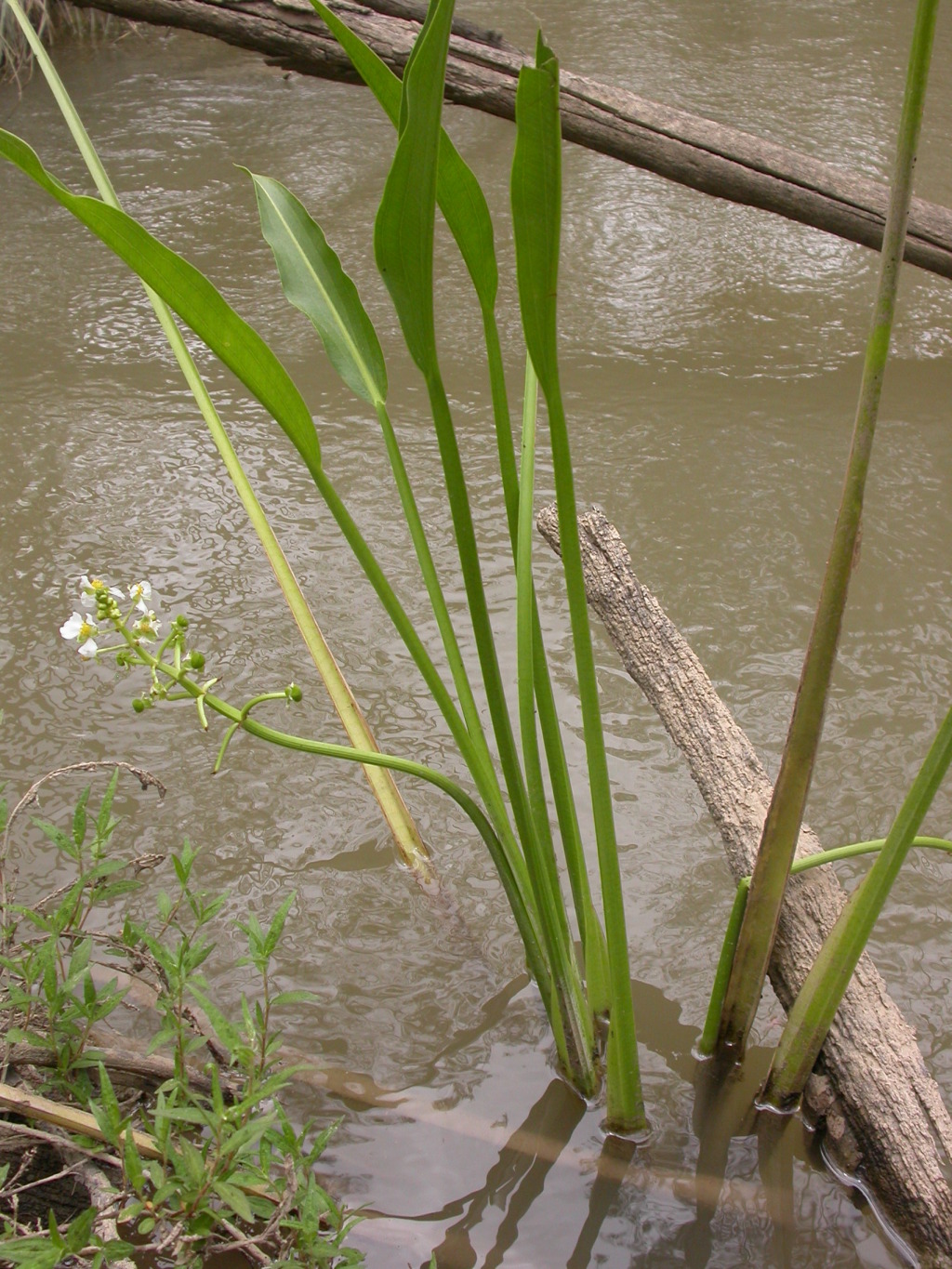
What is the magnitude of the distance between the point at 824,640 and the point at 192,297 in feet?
1.51

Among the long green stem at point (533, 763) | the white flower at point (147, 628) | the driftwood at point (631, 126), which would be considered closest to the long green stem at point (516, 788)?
the long green stem at point (533, 763)

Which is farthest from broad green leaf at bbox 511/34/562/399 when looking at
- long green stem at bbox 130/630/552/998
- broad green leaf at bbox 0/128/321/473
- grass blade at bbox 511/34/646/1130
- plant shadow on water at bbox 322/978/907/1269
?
plant shadow on water at bbox 322/978/907/1269

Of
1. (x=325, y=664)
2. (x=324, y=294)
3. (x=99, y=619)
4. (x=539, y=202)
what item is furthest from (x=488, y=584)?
(x=539, y=202)

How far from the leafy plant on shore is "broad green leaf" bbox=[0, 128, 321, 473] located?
0.33 m

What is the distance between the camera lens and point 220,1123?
69cm

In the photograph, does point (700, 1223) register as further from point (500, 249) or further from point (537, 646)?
point (500, 249)

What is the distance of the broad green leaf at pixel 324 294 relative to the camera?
33.5 inches

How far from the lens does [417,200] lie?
63 centimetres

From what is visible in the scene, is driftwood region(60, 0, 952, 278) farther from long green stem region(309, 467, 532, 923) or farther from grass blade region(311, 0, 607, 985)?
long green stem region(309, 467, 532, 923)

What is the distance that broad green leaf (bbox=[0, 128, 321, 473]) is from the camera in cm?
61

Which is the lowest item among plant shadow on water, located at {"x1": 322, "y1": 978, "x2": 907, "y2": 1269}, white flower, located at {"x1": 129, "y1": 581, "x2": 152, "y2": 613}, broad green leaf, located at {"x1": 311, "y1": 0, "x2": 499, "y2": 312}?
plant shadow on water, located at {"x1": 322, "y1": 978, "x2": 907, "y2": 1269}

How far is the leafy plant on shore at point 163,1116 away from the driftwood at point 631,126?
161 centimetres

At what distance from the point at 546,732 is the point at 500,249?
181 cm

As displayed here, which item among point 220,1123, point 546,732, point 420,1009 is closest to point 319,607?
point 420,1009
